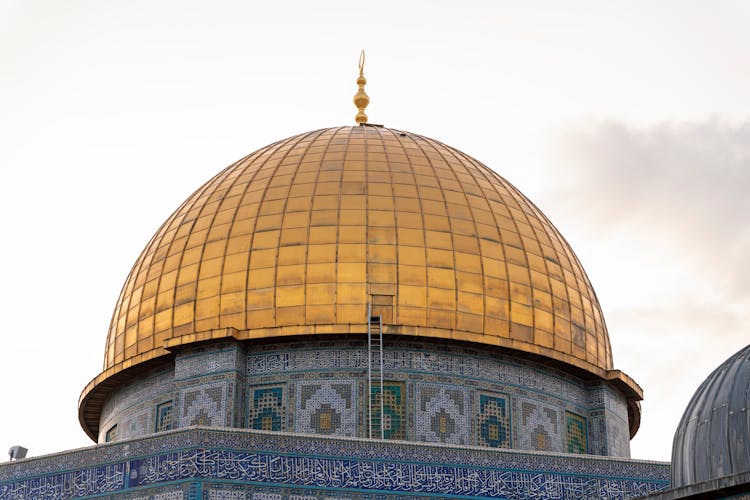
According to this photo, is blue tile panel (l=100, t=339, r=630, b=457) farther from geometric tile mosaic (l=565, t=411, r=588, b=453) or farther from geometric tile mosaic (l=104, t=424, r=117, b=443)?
geometric tile mosaic (l=104, t=424, r=117, b=443)

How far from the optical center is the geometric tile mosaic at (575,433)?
19.5 meters

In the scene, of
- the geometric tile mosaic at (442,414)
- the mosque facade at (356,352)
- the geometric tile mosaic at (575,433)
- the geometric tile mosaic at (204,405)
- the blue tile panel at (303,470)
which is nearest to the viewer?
the blue tile panel at (303,470)

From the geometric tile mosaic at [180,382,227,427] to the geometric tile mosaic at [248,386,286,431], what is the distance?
36cm

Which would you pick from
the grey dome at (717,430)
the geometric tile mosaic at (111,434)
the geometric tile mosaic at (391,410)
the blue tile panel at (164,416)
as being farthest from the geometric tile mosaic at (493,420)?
the grey dome at (717,430)

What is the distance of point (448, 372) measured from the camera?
18.8 meters

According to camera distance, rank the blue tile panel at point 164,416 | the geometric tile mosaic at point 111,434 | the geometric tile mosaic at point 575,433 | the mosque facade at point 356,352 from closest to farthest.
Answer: the mosque facade at point 356,352, the blue tile panel at point 164,416, the geometric tile mosaic at point 575,433, the geometric tile mosaic at point 111,434

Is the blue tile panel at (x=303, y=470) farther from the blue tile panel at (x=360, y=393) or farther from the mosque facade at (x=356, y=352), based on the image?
the blue tile panel at (x=360, y=393)

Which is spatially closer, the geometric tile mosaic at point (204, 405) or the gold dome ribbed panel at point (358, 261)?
the geometric tile mosaic at point (204, 405)

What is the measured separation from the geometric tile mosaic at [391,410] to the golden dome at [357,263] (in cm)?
73

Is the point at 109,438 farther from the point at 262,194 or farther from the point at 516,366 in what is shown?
the point at 516,366

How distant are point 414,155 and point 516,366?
11.8 ft

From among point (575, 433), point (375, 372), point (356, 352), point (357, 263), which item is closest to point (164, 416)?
point (356, 352)

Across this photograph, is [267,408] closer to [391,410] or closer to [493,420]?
[391,410]

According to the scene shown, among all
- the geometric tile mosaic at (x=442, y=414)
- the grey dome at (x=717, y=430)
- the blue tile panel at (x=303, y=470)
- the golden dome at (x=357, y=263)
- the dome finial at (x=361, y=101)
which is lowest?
the grey dome at (x=717, y=430)
